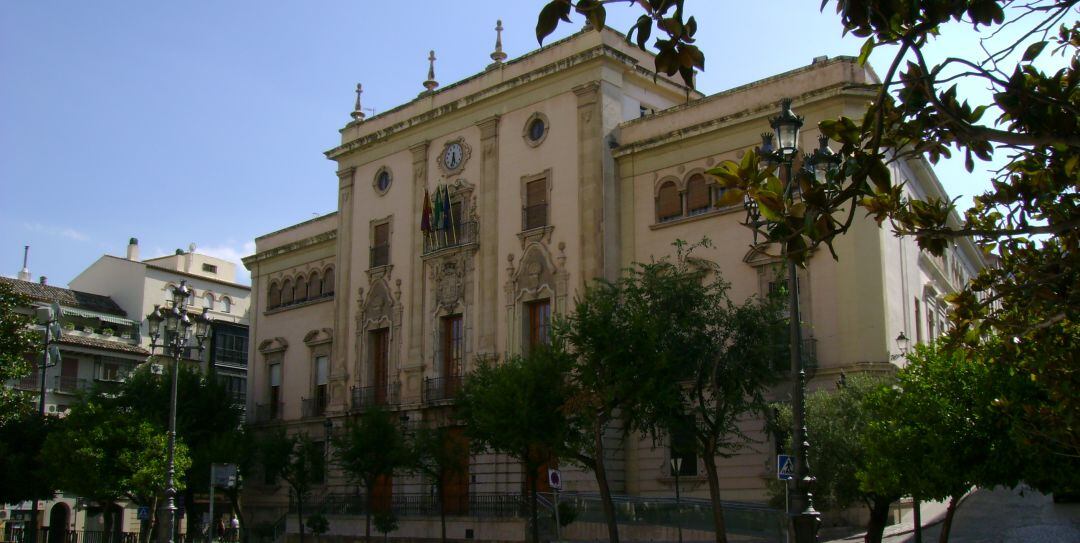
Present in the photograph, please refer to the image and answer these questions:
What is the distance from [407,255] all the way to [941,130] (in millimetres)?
28316

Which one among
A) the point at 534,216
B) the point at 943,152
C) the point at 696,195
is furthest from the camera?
the point at 534,216

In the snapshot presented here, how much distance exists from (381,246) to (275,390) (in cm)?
894

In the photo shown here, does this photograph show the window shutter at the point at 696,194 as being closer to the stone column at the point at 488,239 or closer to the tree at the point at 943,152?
the stone column at the point at 488,239

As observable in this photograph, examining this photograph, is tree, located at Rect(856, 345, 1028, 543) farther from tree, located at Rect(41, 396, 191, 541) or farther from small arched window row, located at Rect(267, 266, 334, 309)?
small arched window row, located at Rect(267, 266, 334, 309)

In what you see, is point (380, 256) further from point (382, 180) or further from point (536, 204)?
point (536, 204)

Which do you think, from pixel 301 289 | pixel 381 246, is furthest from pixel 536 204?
pixel 301 289

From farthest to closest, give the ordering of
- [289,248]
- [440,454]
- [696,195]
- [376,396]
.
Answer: [289,248] → [376,396] → [440,454] → [696,195]

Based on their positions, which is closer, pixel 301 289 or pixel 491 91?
pixel 491 91

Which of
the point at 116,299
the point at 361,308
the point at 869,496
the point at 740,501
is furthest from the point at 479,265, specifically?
the point at 116,299

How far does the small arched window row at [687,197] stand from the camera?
1092 inches

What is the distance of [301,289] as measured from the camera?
41.1 metres

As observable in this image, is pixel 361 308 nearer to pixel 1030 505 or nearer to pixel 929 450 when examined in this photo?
pixel 1030 505

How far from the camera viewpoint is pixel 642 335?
2155 cm

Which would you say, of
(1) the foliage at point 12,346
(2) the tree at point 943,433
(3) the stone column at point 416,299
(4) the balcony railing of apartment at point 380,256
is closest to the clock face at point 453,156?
(3) the stone column at point 416,299
